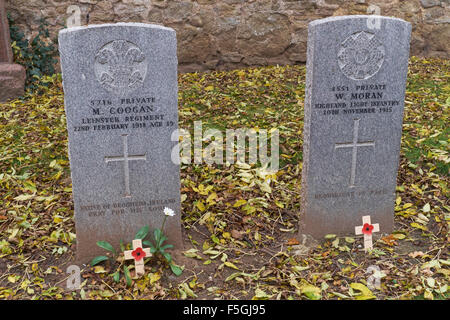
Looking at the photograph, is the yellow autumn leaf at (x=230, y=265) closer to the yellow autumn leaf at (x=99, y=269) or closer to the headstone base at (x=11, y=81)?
the yellow autumn leaf at (x=99, y=269)

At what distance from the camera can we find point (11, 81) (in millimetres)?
5316

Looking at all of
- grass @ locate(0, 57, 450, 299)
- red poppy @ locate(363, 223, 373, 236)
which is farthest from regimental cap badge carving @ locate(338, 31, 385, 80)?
grass @ locate(0, 57, 450, 299)

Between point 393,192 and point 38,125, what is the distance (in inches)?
139

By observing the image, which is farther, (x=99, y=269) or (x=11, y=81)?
(x=11, y=81)

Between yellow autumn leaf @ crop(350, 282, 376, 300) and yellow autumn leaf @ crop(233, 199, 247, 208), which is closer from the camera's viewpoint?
yellow autumn leaf @ crop(350, 282, 376, 300)

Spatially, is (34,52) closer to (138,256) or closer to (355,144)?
(138,256)

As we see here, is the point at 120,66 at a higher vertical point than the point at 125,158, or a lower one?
higher

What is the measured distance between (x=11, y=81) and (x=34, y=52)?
599mm

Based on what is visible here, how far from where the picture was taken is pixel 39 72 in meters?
5.65

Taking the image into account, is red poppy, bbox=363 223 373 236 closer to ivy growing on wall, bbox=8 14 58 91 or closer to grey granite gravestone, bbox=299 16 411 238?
grey granite gravestone, bbox=299 16 411 238

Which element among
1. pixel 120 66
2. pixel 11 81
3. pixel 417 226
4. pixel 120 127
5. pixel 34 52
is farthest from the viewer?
pixel 34 52

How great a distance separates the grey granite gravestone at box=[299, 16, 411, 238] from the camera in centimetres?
286

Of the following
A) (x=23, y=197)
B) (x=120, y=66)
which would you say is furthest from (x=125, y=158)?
(x=23, y=197)

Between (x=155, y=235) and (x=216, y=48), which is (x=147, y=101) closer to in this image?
(x=155, y=235)
